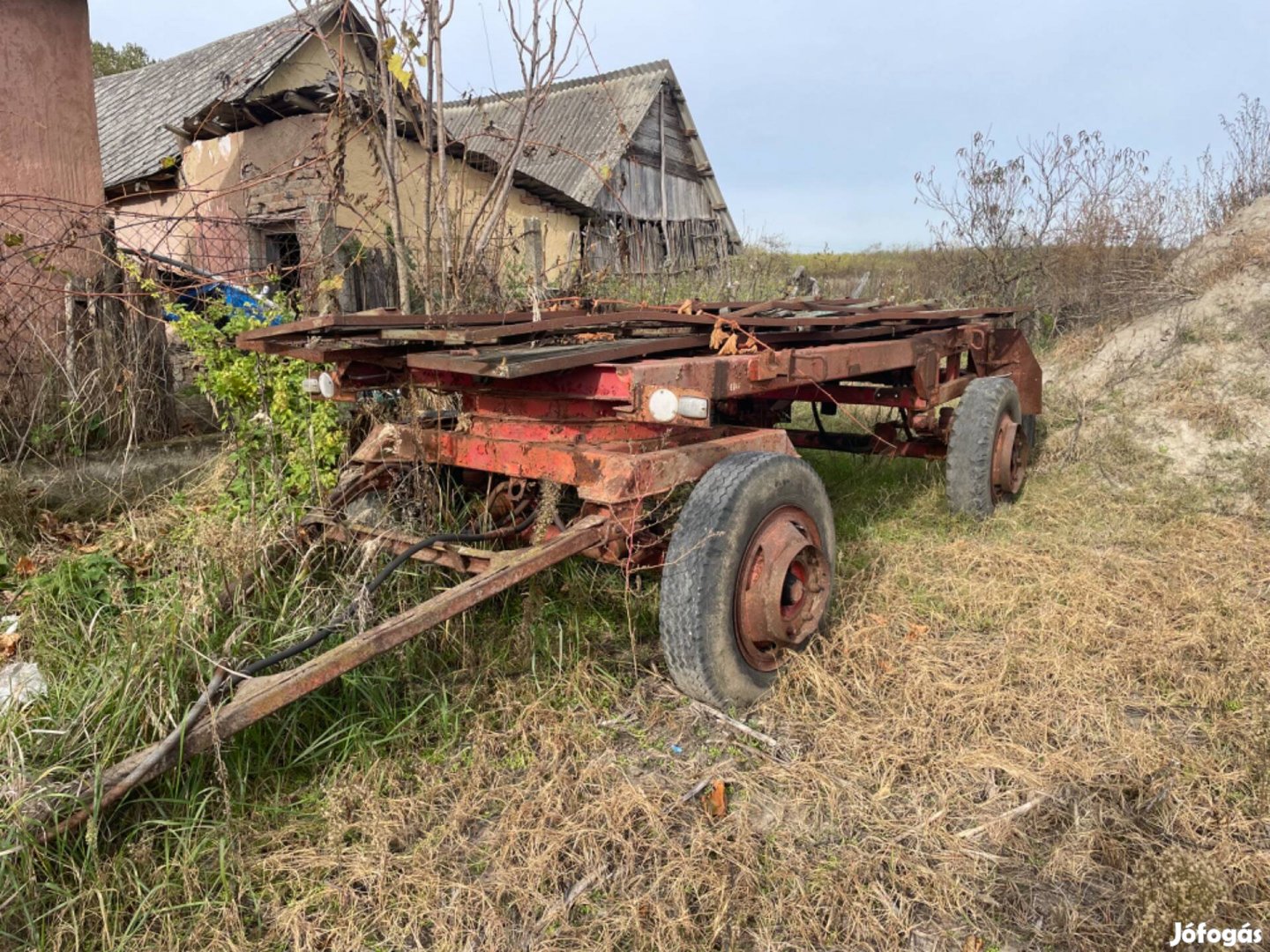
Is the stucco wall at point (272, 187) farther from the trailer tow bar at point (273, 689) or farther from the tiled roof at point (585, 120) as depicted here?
the trailer tow bar at point (273, 689)

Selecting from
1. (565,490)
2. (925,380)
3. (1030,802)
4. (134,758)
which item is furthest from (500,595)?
(925,380)

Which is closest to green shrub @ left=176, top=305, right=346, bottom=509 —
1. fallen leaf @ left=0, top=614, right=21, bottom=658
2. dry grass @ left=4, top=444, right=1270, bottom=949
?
fallen leaf @ left=0, top=614, right=21, bottom=658

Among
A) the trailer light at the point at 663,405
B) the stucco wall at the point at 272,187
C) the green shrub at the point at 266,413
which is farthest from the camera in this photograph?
the stucco wall at the point at 272,187

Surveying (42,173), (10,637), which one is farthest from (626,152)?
(10,637)

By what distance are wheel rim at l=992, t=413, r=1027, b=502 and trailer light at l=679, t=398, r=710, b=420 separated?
9.81 feet

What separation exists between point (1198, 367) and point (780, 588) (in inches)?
255

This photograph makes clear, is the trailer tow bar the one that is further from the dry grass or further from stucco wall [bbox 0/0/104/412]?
stucco wall [bbox 0/0/104/412]

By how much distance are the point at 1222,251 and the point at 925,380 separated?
23.0 feet

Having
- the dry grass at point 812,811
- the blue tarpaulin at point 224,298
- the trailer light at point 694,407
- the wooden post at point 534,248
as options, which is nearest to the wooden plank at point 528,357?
the trailer light at point 694,407

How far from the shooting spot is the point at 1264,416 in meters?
6.18

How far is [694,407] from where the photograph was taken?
226 centimetres

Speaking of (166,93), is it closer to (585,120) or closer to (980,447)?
(585,120)

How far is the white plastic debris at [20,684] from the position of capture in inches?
85.7

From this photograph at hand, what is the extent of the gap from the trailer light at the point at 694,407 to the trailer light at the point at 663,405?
16mm
